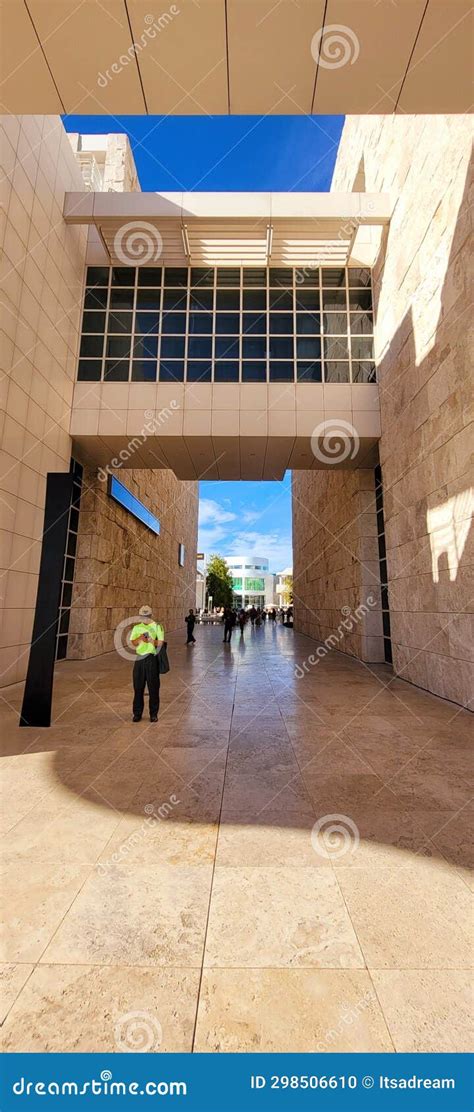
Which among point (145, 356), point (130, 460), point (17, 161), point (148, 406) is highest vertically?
point (17, 161)

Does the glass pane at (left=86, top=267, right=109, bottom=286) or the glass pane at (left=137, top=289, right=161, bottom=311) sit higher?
the glass pane at (left=86, top=267, right=109, bottom=286)

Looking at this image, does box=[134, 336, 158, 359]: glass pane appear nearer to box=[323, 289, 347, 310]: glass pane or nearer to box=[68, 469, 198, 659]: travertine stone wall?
box=[68, 469, 198, 659]: travertine stone wall

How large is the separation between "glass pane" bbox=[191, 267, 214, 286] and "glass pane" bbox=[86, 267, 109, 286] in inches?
119

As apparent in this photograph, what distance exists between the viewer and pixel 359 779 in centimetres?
479

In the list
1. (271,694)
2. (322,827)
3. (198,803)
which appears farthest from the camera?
(271,694)

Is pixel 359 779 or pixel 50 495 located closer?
pixel 359 779

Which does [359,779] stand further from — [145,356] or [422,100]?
[145,356]

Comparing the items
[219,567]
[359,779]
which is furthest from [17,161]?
[219,567]

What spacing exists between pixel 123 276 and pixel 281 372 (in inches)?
264

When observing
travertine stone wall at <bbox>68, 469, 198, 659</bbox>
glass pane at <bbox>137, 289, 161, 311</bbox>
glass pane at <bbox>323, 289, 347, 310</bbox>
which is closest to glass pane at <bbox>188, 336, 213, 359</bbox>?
glass pane at <bbox>137, 289, 161, 311</bbox>

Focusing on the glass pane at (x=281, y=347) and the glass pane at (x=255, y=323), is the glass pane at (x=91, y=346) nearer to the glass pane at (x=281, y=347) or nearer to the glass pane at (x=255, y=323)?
the glass pane at (x=255, y=323)

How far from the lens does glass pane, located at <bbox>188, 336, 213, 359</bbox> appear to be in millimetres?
14695

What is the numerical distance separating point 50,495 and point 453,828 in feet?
24.1

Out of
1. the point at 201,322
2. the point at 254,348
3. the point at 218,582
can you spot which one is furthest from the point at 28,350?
the point at 218,582
